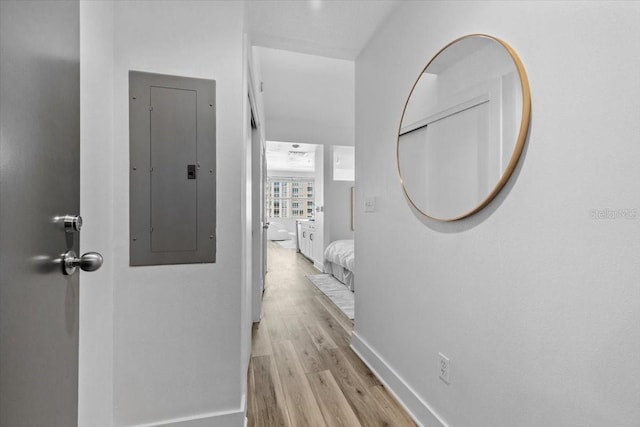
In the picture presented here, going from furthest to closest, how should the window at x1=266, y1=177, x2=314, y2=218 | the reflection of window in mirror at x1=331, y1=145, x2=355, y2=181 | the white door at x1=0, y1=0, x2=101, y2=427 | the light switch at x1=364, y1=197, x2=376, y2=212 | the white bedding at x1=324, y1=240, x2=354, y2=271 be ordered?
the window at x1=266, y1=177, x2=314, y2=218 → the reflection of window in mirror at x1=331, y1=145, x2=355, y2=181 → the white bedding at x1=324, y1=240, x2=354, y2=271 → the light switch at x1=364, y1=197, x2=376, y2=212 → the white door at x1=0, y1=0, x2=101, y2=427

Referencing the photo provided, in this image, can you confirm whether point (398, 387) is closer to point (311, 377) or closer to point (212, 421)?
point (311, 377)

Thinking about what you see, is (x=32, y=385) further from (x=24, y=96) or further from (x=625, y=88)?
(x=625, y=88)

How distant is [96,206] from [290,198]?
930 centimetres

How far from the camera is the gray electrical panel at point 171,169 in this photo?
4.50 feet

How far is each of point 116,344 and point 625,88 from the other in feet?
6.61

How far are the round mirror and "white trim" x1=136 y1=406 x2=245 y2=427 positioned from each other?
4.49ft

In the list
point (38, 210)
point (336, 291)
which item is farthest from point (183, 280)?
point (336, 291)

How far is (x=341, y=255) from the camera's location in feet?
14.2

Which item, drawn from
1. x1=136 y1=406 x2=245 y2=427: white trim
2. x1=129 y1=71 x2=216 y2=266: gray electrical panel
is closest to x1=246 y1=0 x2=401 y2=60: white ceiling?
x1=129 y1=71 x2=216 y2=266: gray electrical panel

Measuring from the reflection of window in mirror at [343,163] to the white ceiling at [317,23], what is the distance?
3.43 metres

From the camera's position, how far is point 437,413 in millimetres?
1456

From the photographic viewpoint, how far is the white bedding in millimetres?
4059

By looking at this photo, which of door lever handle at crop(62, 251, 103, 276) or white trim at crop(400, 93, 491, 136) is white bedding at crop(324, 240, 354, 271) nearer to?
white trim at crop(400, 93, 491, 136)

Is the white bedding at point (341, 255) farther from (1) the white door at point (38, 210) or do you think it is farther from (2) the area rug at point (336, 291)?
(1) the white door at point (38, 210)
